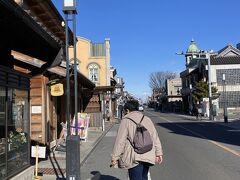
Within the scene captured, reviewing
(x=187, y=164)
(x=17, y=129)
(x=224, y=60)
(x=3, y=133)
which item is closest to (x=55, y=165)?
(x=187, y=164)

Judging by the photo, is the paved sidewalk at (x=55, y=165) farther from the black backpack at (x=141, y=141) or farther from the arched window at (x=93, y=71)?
the arched window at (x=93, y=71)

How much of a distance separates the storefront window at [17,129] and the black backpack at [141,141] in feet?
9.18

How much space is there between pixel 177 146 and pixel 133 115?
40.4 ft

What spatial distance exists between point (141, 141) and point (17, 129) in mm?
3317

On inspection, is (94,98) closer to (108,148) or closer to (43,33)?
(108,148)

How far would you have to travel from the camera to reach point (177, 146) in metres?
18.5

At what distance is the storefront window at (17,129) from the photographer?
8.00 meters

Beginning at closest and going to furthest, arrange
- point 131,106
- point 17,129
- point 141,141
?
1. point 141,141
2. point 131,106
3. point 17,129

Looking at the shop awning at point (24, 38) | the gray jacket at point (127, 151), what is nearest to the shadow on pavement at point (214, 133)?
the shop awning at point (24, 38)

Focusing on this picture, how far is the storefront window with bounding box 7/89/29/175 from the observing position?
8000mm

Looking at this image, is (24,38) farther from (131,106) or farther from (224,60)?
(224,60)

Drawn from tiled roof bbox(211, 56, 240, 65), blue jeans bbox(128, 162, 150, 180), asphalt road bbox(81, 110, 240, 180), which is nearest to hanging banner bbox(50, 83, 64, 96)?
asphalt road bbox(81, 110, 240, 180)

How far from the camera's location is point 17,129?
8.55 meters

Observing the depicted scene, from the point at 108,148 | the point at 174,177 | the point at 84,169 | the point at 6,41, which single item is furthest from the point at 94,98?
the point at 6,41
